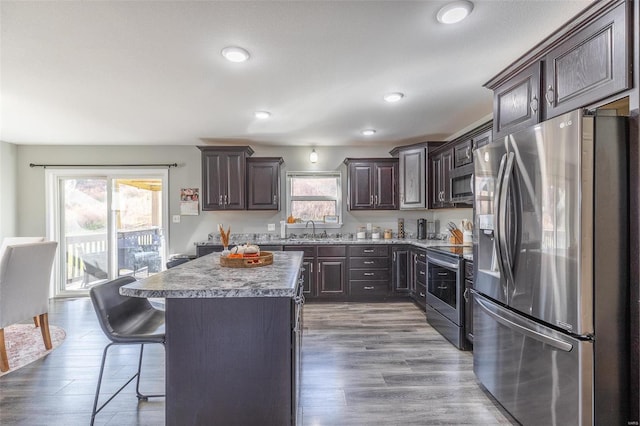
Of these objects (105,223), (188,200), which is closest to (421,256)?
(188,200)

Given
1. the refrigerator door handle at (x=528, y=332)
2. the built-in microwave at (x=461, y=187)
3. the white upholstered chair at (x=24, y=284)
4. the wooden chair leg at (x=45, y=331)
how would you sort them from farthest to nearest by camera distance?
the built-in microwave at (x=461, y=187), the wooden chair leg at (x=45, y=331), the white upholstered chair at (x=24, y=284), the refrigerator door handle at (x=528, y=332)

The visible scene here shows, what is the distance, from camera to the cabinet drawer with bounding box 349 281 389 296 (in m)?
4.21

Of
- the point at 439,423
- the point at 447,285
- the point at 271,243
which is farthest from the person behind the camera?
the point at 271,243

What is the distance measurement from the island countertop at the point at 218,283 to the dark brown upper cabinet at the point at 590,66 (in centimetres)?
175

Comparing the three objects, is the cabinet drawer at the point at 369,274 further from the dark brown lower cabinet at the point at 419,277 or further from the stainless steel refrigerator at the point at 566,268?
the stainless steel refrigerator at the point at 566,268

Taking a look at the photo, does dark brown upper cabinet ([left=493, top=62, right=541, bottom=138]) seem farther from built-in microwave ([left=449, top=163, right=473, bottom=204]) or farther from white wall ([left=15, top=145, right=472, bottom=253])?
white wall ([left=15, top=145, right=472, bottom=253])

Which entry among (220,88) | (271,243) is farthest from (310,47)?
(271,243)

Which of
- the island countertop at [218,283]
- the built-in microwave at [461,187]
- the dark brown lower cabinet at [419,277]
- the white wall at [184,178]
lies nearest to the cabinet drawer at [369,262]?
the dark brown lower cabinet at [419,277]

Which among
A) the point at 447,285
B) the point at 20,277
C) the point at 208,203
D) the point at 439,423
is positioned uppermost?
the point at 208,203

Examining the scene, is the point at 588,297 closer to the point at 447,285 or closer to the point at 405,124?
the point at 447,285

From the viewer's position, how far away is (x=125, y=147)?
469 cm

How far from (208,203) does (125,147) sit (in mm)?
1774

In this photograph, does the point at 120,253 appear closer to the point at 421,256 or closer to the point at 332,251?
the point at 332,251

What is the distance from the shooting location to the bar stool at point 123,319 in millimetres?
1541
